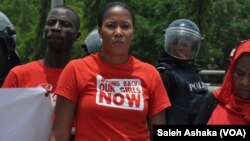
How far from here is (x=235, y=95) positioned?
3449 mm

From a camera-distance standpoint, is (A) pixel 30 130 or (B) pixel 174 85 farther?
(B) pixel 174 85

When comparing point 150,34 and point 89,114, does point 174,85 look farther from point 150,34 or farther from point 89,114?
point 150,34

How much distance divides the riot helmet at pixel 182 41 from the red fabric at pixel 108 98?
1123mm

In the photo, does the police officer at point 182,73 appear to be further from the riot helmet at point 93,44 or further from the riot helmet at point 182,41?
the riot helmet at point 93,44

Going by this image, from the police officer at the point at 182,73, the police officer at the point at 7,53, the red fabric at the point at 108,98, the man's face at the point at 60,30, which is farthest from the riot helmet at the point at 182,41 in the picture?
the police officer at the point at 7,53

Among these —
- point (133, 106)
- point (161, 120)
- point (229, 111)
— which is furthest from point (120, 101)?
point (229, 111)

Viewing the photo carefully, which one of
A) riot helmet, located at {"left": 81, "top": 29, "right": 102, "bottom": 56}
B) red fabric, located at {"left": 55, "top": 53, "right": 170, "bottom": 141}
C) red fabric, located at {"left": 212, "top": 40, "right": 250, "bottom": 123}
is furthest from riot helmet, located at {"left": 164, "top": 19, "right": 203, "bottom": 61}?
red fabric, located at {"left": 55, "top": 53, "right": 170, "bottom": 141}

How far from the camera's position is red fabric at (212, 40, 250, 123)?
3.39 meters

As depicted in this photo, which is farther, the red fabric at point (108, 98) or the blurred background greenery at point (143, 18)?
the blurred background greenery at point (143, 18)

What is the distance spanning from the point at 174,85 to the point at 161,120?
753mm

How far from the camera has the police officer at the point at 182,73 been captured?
13.6 feet

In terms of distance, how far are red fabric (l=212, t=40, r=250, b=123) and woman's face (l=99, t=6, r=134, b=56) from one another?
0.64m

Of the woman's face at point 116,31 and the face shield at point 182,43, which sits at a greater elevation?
the woman's face at point 116,31

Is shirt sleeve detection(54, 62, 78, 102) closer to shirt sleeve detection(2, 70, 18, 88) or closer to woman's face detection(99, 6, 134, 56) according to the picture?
woman's face detection(99, 6, 134, 56)
